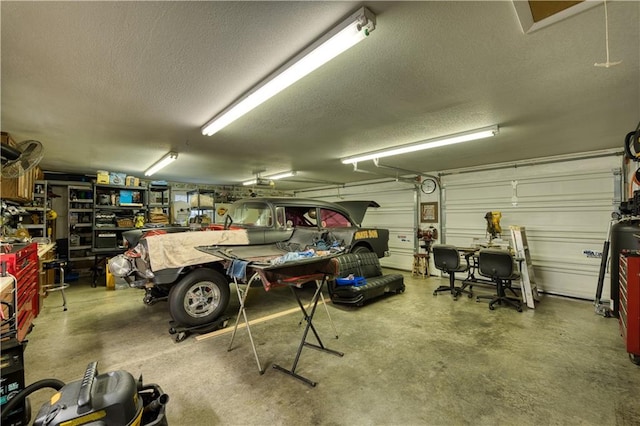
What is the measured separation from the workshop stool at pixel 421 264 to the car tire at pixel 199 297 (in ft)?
16.2

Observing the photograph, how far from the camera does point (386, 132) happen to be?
12.2 feet

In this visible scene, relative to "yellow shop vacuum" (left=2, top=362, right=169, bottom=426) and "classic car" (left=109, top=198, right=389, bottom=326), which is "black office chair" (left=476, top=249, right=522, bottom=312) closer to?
"classic car" (left=109, top=198, right=389, bottom=326)

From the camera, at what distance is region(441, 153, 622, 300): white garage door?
188 inches

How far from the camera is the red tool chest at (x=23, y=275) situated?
8.33ft

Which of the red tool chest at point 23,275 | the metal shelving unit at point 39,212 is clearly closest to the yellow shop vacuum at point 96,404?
the red tool chest at point 23,275

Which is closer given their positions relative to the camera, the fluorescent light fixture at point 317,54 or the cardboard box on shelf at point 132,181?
the fluorescent light fixture at point 317,54

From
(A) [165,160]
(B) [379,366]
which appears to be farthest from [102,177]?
(B) [379,366]

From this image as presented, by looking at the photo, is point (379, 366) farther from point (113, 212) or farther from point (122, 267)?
point (113, 212)

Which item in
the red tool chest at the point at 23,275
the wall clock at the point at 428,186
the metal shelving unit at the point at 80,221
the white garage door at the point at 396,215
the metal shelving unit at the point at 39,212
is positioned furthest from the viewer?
the white garage door at the point at 396,215

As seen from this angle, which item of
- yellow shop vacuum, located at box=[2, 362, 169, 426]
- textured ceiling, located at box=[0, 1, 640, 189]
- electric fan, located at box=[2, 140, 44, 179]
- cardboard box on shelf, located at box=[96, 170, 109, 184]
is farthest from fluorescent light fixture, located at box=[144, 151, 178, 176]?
yellow shop vacuum, located at box=[2, 362, 169, 426]

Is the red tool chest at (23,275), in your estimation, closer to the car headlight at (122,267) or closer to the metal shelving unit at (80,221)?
the car headlight at (122,267)

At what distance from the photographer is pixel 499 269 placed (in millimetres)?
4348

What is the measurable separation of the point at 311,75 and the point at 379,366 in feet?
9.00

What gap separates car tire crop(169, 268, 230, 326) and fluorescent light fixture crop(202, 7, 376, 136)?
7.01ft
